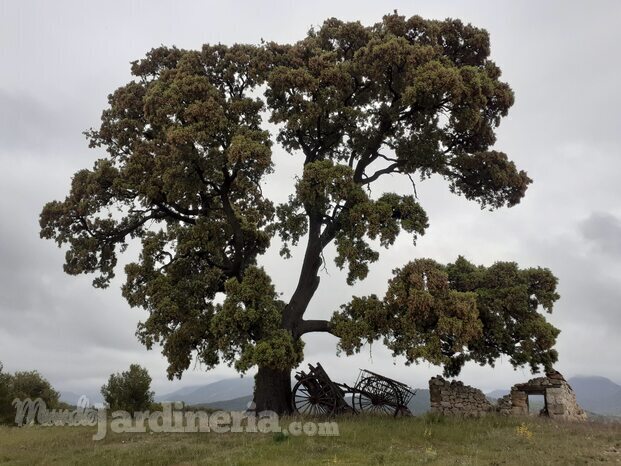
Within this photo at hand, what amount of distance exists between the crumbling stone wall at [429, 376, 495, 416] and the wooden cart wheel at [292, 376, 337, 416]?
4.44m

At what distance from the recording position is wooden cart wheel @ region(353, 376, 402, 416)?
21578 mm

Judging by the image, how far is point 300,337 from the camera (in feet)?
76.5

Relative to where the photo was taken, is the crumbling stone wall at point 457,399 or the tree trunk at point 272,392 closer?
the crumbling stone wall at point 457,399

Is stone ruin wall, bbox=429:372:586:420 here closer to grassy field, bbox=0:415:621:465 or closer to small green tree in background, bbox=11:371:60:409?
grassy field, bbox=0:415:621:465

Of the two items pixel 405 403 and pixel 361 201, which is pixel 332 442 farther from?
pixel 361 201

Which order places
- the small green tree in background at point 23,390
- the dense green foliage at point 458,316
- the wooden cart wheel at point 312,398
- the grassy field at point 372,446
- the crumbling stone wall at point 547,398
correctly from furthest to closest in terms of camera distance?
1. the small green tree in background at point 23,390
2. the wooden cart wheel at point 312,398
3. the crumbling stone wall at point 547,398
4. the dense green foliage at point 458,316
5. the grassy field at point 372,446

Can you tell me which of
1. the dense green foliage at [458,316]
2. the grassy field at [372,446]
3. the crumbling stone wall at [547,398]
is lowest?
the grassy field at [372,446]

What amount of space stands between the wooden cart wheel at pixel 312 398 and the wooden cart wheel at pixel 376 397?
1.16m

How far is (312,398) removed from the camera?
884 inches

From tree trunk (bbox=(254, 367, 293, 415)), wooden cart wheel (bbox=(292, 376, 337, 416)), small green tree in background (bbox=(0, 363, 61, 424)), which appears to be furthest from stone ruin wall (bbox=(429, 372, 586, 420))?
small green tree in background (bbox=(0, 363, 61, 424))

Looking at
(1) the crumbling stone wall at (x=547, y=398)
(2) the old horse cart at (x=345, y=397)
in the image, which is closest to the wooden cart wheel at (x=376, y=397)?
(2) the old horse cart at (x=345, y=397)

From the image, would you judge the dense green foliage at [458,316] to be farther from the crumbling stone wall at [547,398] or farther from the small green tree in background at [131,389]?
the small green tree in background at [131,389]

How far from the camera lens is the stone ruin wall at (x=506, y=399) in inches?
828

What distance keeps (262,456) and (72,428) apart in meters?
12.5
